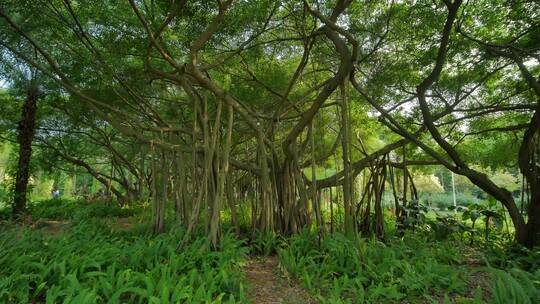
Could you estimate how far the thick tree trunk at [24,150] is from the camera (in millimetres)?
5586

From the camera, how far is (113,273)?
2293mm

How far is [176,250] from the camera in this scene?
3107 millimetres

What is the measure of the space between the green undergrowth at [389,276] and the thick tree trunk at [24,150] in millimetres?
4980

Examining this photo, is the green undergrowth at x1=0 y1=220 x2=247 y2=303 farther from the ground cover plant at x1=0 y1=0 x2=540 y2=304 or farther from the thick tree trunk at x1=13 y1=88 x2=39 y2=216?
the thick tree trunk at x1=13 y1=88 x2=39 y2=216

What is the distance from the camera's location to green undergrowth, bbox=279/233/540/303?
7.25 feet

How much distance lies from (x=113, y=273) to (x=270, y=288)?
4.00 feet

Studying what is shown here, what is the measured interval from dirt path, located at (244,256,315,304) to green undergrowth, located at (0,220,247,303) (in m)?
0.16

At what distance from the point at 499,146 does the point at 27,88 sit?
26.2 feet

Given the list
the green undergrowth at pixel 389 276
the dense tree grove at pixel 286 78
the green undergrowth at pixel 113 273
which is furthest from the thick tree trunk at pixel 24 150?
the green undergrowth at pixel 389 276

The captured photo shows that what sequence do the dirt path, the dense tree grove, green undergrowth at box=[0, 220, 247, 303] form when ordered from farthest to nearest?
the dense tree grove → the dirt path → green undergrowth at box=[0, 220, 247, 303]

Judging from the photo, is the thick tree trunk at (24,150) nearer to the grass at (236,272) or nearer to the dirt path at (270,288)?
the grass at (236,272)

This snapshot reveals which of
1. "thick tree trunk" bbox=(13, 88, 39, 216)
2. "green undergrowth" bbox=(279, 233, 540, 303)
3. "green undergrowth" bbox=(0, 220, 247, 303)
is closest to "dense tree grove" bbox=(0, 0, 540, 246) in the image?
"thick tree trunk" bbox=(13, 88, 39, 216)

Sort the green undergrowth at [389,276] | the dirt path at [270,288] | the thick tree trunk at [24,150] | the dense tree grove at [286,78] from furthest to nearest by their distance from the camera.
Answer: the thick tree trunk at [24,150]
the dense tree grove at [286,78]
the dirt path at [270,288]
the green undergrowth at [389,276]

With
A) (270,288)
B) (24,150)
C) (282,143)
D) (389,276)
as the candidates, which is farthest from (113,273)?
(24,150)
